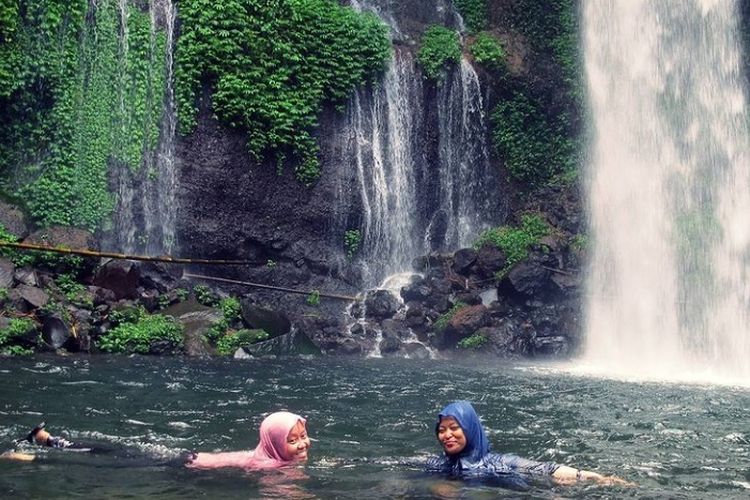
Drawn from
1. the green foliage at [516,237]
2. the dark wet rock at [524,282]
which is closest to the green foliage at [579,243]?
the green foliage at [516,237]

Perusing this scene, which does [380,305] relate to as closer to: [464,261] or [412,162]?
[464,261]

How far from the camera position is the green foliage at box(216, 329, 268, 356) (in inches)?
684

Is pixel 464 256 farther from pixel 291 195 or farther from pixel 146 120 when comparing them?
pixel 146 120

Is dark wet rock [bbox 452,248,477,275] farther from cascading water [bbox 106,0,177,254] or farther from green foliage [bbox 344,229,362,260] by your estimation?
cascading water [bbox 106,0,177,254]

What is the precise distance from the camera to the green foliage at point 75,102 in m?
19.5

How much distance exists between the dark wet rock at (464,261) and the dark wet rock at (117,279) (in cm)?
797

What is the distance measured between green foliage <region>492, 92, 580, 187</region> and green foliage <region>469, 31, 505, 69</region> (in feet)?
3.44

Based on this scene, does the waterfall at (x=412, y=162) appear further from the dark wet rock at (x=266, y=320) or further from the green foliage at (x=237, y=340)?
the green foliage at (x=237, y=340)

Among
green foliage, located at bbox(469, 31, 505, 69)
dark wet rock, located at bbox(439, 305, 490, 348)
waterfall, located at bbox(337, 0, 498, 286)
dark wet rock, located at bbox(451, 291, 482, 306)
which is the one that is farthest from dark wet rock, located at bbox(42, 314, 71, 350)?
green foliage, located at bbox(469, 31, 505, 69)

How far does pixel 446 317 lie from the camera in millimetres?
20719

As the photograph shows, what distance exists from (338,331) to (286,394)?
7916mm

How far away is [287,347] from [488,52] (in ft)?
34.7

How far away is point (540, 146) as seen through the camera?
25203mm

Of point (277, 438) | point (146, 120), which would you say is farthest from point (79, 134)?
point (277, 438)
